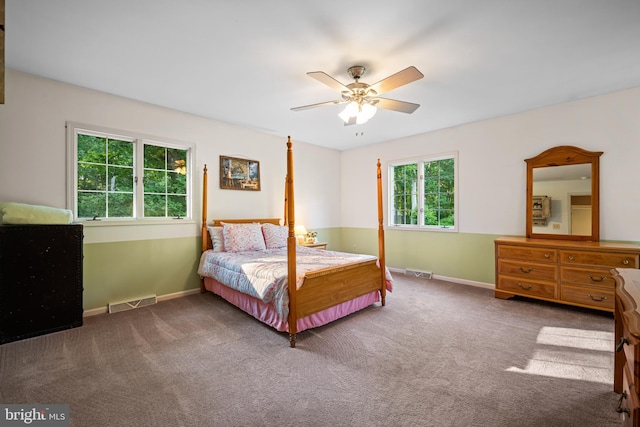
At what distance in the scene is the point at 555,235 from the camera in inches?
144

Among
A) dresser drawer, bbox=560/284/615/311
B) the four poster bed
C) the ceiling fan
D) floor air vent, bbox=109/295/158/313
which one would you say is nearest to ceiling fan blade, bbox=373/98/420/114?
the ceiling fan

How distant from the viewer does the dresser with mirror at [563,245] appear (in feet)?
9.93

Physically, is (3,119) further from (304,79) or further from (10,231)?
(304,79)

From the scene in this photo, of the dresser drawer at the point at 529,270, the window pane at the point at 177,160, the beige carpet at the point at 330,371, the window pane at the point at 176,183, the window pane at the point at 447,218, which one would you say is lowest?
the beige carpet at the point at 330,371

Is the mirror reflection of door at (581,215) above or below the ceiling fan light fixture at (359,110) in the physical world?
below

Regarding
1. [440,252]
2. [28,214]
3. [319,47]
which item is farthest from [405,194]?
[28,214]

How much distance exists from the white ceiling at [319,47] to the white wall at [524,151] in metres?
0.29

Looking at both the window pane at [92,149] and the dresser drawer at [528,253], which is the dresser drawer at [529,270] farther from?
the window pane at [92,149]

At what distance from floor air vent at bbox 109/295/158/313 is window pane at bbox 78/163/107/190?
4.65 feet

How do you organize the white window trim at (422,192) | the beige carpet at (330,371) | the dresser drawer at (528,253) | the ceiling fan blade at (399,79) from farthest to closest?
the white window trim at (422,192) < the dresser drawer at (528,253) < the ceiling fan blade at (399,79) < the beige carpet at (330,371)

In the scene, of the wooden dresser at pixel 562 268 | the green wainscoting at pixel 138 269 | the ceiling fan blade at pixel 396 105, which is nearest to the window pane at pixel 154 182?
the green wainscoting at pixel 138 269

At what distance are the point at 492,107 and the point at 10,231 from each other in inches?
214

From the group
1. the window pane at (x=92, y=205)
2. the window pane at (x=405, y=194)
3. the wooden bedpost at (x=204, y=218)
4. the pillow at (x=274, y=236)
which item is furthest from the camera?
the window pane at (x=405, y=194)

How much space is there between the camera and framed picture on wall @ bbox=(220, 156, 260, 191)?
433 centimetres
